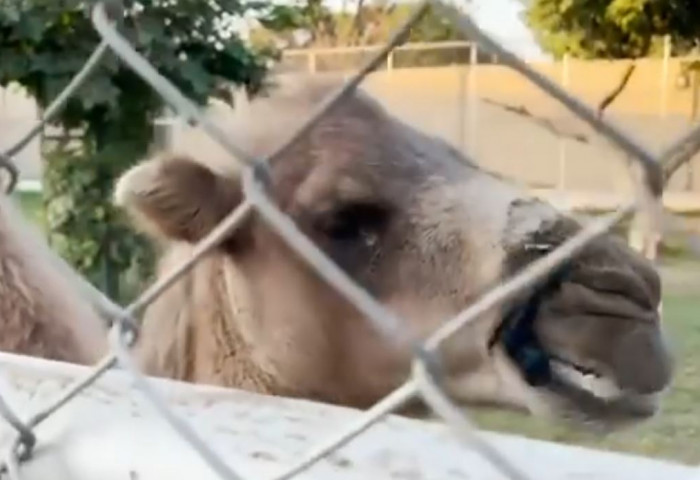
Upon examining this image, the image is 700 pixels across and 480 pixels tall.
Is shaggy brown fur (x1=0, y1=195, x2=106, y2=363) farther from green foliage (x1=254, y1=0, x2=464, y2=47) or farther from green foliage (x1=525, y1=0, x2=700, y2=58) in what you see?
green foliage (x1=525, y1=0, x2=700, y2=58)

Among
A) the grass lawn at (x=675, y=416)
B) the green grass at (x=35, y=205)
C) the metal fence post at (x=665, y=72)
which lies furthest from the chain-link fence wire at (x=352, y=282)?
the metal fence post at (x=665, y=72)

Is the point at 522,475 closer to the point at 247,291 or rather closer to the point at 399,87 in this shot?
the point at 247,291

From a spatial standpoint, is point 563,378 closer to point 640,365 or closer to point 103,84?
point 640,365

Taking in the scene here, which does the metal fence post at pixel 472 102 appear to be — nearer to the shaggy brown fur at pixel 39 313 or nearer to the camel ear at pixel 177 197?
the camel ear at pixel 177 197

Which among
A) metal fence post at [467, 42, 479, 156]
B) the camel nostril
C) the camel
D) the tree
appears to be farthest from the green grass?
the camel nostril

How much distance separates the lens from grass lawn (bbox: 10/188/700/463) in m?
3.28

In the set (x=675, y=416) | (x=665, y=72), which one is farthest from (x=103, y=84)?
(x=665, y=72)

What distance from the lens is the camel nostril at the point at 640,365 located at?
4.32 feet

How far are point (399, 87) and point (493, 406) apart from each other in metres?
3.74

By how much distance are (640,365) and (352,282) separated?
0.81 meters

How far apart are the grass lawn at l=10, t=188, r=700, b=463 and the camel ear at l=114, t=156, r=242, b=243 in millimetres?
1337

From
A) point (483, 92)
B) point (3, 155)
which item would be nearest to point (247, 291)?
point (3, 155)

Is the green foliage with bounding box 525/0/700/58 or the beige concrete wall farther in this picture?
the green foliage with bounding box 525/0/700/58

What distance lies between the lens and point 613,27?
6.04 m
